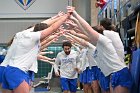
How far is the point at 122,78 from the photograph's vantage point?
195 inches

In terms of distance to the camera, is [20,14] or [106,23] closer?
[106,23]

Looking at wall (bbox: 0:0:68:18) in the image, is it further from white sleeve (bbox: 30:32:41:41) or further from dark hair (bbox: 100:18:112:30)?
white sleeve (bbox: 30:32:41:41)

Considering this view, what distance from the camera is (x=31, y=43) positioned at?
17.0ft

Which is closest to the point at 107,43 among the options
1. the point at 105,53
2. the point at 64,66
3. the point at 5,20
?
the point at 105,53

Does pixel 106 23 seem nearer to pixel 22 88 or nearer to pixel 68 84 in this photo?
pixel 22 88

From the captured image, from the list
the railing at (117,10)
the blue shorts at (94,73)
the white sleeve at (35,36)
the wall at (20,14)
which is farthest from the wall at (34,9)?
the white sleeve at (35,36)

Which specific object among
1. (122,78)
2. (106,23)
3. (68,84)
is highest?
(106,23)

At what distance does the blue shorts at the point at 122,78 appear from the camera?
16.2ft

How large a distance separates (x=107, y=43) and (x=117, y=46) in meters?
0.64

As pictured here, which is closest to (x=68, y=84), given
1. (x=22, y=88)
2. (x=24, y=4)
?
(x=22, y=88)

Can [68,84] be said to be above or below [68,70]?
below

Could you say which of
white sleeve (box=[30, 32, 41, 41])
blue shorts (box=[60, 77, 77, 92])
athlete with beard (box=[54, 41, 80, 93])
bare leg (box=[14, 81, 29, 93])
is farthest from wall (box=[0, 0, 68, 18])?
bare leg (box=[14, 81, 29, 93])

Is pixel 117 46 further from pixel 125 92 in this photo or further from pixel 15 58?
pixel 15 58

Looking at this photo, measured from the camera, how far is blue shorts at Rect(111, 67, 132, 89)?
4.94 meters
